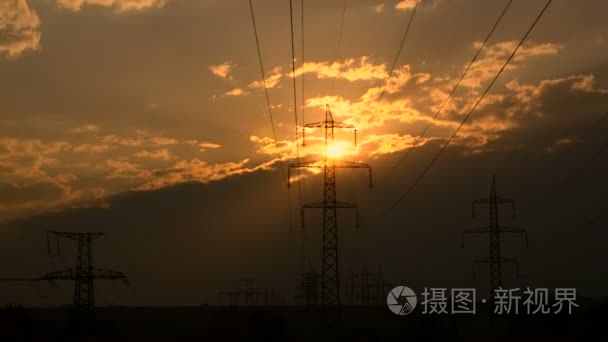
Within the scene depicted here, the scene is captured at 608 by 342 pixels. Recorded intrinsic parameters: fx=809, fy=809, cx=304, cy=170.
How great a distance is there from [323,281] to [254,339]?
22631 mm

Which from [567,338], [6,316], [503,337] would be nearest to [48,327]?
[6,316]

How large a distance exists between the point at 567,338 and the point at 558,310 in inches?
908

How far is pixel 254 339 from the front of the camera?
8125cm

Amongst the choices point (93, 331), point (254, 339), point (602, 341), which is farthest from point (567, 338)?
point (93, 331)

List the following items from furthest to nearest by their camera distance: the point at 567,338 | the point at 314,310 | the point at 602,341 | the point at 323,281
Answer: the point at 314,310 → the point at 567,338 → the point at 602,341 → the point at 323,281

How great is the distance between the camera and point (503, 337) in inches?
3078

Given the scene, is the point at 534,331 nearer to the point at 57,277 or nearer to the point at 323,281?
the point at 323,281

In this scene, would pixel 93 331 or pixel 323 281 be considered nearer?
pixel 323 281

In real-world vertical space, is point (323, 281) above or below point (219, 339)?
above

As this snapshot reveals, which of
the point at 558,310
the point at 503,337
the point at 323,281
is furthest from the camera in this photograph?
the point at 558,310

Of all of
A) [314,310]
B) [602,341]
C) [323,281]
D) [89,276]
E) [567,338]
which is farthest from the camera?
[314,310]

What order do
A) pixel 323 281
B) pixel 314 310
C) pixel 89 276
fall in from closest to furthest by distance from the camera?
pixel 323 281
pixel 89 276
pixel 314 310

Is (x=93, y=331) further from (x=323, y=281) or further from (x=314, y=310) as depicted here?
(x=314, y=310)

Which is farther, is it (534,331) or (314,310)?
(314,310)
